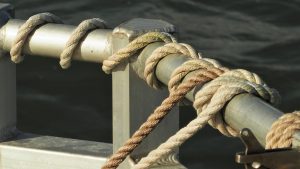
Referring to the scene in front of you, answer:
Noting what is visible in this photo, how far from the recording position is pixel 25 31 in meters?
2.37

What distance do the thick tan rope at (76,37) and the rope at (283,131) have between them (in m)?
0.79

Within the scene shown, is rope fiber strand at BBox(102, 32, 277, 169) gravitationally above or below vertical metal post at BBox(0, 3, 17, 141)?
above

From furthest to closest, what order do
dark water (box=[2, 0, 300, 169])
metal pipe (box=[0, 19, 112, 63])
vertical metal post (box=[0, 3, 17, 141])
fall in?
dark water (box=[2, 0, 300, 169]) → vertical metal post (box=[0, 3, 17, 141]) → metal pipe (box=[0, 19, 112, 63])

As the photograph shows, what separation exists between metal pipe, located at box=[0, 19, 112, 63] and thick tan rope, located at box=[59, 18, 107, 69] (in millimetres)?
13

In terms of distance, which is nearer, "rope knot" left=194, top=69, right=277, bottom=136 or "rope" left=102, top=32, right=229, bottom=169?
"rope knot" left=194, top=69, right=277, bottom=136

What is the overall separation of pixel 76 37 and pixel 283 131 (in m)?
0.83

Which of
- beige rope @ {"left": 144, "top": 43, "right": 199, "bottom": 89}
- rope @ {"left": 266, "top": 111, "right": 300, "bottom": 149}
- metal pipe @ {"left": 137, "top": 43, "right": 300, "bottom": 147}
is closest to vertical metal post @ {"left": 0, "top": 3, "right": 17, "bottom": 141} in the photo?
beige rope @ {"left": 144, "top": 43, "right": 199, "bottom": 89}

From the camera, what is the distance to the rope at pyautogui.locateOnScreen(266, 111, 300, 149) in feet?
5.14

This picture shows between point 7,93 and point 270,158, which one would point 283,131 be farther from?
point 7,93

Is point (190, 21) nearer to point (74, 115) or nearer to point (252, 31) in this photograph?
point (252, 31)

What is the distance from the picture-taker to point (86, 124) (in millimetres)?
6340

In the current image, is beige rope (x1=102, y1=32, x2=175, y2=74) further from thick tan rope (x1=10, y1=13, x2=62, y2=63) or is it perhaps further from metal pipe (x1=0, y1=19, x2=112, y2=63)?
thick tan rope (x1=10, y1=13, x2=62, y2=63)

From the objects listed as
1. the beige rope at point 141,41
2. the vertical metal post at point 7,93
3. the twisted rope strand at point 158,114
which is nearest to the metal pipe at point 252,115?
the twisted rope strand at point 158,114

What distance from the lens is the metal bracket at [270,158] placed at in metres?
1.51
